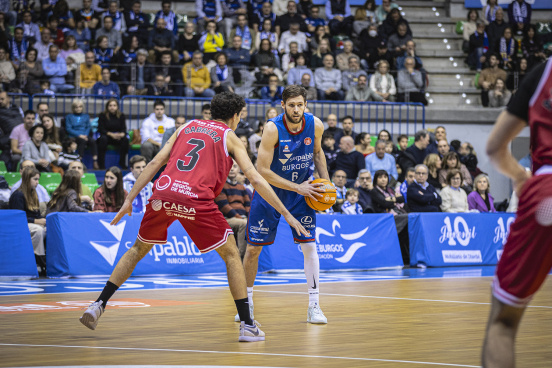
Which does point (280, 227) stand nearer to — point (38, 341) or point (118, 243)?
point (118, 243)

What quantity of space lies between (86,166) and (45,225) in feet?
15.1

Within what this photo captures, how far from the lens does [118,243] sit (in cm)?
1180

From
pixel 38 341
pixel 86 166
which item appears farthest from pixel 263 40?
pixel 38 341

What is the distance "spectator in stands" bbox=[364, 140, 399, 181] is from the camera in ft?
53.3

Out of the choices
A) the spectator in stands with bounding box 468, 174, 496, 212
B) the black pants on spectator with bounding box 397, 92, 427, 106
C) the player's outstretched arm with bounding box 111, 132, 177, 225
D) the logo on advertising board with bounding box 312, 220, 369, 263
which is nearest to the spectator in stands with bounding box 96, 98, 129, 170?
the logo on advertising board with bounding box 312, 220, 369, 263

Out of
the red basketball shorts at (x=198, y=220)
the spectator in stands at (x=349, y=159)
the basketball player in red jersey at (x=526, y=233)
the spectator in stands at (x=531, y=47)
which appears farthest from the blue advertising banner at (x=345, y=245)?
the spectator in stands at (x=531, y=47)

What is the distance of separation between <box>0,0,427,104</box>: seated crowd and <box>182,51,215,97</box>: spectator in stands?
1.0 inches

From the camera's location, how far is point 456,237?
1446 centimetres

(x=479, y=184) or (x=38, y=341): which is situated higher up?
(x=38, y=341)

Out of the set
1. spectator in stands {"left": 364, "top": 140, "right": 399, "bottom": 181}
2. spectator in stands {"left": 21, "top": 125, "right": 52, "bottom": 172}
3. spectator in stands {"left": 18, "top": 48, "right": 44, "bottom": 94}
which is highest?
spectator in stands {"left": 18, "top": 48, "right": 44, "bottom": 94}

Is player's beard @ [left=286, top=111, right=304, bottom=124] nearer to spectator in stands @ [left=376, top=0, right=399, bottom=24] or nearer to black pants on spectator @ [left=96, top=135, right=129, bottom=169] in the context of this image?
black pants on spectator @ [left=96, top=135, right=129, bottom=169]

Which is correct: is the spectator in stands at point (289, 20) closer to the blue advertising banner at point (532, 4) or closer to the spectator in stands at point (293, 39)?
the spectator in stands at point (293, 39)

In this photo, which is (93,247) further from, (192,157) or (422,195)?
(422,195)

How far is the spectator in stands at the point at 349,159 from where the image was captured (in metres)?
15.9
